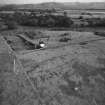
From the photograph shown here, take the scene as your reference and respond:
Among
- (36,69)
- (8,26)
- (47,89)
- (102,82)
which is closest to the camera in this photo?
(47,89)

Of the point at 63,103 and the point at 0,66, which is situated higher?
the point at 0,66

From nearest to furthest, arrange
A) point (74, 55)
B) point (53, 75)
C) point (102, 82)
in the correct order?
point (102, 82) → point (53, 75) → point (74, 55)

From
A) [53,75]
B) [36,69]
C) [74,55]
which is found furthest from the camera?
[74,55]

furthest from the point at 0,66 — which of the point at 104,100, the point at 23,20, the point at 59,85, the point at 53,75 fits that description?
the point at 23,20

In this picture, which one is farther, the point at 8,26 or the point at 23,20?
the point at 23,20

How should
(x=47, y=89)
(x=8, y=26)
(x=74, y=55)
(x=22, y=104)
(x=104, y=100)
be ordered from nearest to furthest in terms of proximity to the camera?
(x=22, y=104) → (x=104, y=100) → (x=47, y=89) → (x=74, y=55) → (x=8, y=26)

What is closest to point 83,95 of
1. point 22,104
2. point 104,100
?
point 104,100

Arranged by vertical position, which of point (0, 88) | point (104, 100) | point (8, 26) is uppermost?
point (8, 26)

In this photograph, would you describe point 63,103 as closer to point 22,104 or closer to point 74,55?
point 22,104

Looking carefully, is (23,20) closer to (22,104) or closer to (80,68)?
(80,68)
